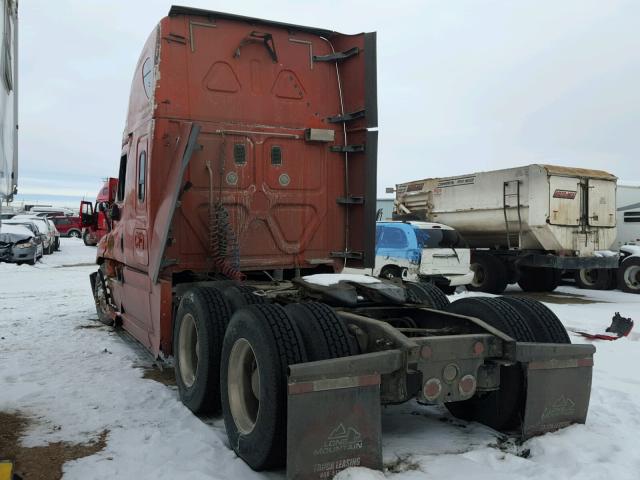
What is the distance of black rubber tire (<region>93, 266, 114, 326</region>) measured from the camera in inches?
329

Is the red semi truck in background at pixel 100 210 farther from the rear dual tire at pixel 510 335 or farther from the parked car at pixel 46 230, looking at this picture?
the parked car at pixel 46 230

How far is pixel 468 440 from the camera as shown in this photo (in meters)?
4.13

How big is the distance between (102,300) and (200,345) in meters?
4.74

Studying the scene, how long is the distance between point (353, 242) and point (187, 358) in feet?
7.42

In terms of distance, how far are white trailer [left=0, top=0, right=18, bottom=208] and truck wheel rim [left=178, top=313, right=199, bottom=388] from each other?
5.78 feet

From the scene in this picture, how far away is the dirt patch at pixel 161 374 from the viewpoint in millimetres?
5688

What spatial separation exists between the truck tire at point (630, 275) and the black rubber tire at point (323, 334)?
13.3m

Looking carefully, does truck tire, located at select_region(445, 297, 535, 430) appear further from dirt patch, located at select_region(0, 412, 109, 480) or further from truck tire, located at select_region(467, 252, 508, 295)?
truck tire, located at select_region(467, 252, 508, 295)


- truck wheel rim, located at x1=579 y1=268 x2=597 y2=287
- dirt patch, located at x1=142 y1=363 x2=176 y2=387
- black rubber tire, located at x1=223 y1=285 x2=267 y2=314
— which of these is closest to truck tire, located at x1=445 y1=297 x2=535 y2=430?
black rubber tire, located at x1=223 y1=285 x2=267 y2=314

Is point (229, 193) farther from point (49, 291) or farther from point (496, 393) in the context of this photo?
point (49, 291)

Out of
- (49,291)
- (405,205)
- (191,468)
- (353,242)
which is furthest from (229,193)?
(405,205)

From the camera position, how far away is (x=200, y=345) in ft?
15.1

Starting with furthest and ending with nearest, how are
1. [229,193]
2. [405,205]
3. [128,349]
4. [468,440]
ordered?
[405,205]
[128,349]
[229,193]
[468,440]

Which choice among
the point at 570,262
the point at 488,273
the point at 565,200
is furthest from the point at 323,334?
the point at 488,273
